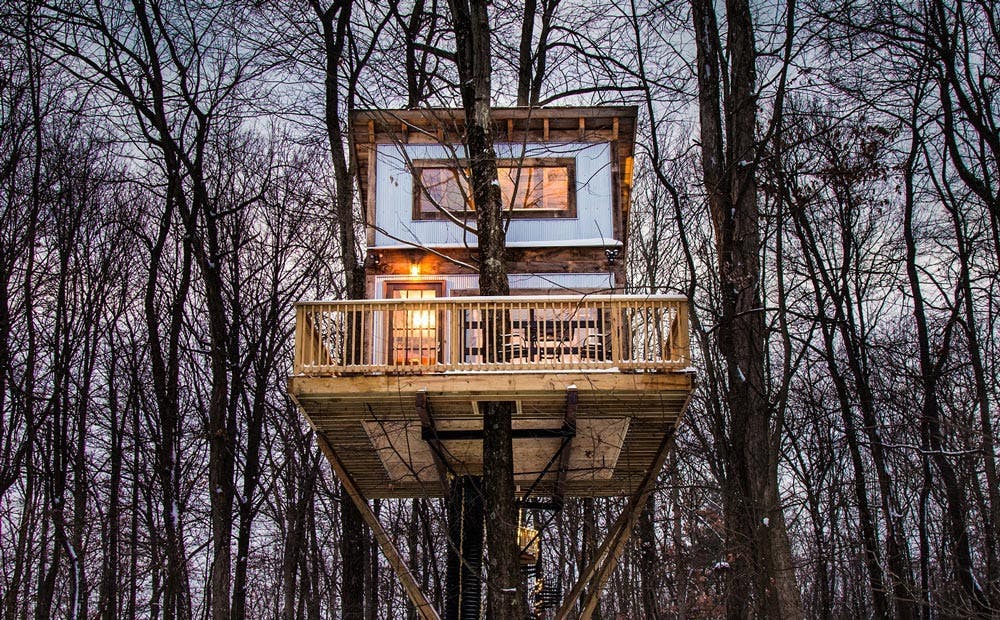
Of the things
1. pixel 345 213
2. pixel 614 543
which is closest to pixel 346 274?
pixel 345 213

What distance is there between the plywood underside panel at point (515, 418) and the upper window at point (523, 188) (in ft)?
15.0

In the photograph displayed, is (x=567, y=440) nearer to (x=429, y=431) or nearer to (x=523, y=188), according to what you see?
(x=429, y=431)

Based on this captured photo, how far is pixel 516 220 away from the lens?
57.0 ft

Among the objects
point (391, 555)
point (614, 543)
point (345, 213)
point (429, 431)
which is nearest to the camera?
point (429, 431)

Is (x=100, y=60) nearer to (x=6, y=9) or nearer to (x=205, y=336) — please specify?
(x=6, y=9)

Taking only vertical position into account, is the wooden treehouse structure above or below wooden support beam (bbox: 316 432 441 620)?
above

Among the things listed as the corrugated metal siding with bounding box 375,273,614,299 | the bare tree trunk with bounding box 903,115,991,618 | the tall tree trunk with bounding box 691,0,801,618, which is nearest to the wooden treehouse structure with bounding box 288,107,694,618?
the corrugated metal siding with bounding box 375,273,614,299

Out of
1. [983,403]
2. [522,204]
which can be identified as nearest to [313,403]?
[522,204]

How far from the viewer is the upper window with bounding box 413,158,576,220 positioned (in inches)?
686

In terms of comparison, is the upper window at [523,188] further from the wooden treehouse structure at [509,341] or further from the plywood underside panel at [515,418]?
the plywood underside panel at [515,418]

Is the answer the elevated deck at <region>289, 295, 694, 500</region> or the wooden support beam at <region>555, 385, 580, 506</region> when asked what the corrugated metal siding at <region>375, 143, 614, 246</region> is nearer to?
the elevated deck at <region>289, 295, 694, 500</region>

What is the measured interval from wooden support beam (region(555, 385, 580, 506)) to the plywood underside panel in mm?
100

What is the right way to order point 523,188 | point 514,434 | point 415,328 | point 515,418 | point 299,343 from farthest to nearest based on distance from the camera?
point 523,188 < point 514,434 < point 515,418 < point 415,328 < point 299,343

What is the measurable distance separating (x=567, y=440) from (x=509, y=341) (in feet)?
6.03
